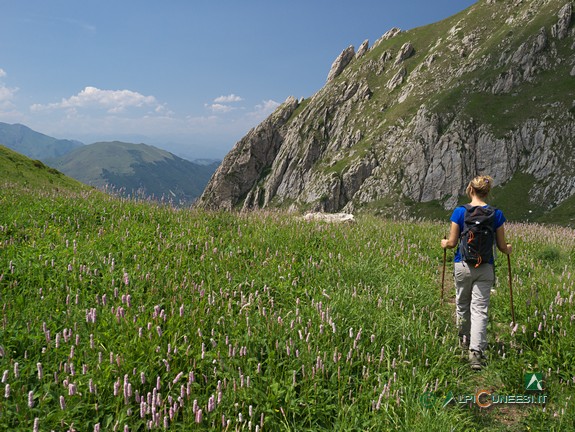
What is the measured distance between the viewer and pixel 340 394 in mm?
3682

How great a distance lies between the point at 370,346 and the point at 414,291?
212 cm

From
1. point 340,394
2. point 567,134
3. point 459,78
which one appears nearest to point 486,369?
point 340,394

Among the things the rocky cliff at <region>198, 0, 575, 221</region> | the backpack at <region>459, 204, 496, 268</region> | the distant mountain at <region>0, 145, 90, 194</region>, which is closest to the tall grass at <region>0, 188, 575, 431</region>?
the backpack at <region>459, 204, 496, 268</region>

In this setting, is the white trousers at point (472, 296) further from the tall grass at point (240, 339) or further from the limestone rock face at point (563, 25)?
the limestone rock face at point (563, 25)

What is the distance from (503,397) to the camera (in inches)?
165

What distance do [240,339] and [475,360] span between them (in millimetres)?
3304

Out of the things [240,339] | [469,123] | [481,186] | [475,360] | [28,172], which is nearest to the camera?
[240,339]

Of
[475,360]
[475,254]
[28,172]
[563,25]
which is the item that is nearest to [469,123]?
[563,25]

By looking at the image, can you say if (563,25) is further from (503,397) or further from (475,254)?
(503,397)

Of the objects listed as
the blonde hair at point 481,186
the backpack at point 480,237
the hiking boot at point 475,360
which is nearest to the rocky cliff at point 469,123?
the blonde hair at point 481,186

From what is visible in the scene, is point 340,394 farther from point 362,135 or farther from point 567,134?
point 362,135

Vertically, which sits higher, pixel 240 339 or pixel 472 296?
pixel 472 296

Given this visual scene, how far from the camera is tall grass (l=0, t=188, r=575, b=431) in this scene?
3.24 metres

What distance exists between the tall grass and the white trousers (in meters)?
0.37
